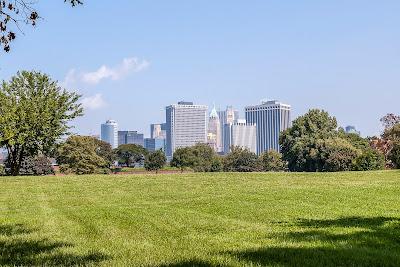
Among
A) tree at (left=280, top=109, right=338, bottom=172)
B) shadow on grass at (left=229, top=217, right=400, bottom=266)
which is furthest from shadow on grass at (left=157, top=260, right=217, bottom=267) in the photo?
tree at (left=280, top=109, right=338, bottom=172)

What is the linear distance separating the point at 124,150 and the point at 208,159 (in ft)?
103

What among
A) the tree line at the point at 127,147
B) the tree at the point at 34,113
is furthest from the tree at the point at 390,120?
the tree at the point at 34,113

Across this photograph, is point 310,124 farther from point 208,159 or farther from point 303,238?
point 303,238

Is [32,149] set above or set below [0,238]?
above

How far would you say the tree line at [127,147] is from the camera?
141 ft

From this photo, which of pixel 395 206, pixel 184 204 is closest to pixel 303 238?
pixel 395 206

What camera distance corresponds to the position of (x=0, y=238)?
1096 cm

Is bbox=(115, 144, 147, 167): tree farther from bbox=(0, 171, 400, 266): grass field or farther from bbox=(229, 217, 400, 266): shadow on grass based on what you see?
bbox=(229, 217, 400, 266): shadow on grass

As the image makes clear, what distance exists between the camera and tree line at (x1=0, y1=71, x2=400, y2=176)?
43.1 metres

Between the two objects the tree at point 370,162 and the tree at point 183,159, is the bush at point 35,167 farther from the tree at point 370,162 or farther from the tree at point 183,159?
the tree at point 370,162

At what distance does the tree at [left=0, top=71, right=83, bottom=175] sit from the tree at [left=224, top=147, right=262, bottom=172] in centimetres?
9563

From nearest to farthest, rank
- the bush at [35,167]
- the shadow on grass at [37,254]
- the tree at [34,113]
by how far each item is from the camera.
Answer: the shadow on grass at [37,254] < the tree at [34,113] < the bush at [35,167]

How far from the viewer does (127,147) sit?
6658 inches

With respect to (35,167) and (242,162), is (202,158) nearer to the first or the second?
(242,162)
